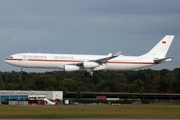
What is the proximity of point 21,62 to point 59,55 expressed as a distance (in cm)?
676

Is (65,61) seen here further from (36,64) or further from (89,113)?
(89,113)

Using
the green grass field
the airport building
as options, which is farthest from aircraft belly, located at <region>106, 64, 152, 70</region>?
the airport building

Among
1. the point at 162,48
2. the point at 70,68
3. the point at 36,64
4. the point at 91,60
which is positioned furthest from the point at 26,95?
the point at 36,64

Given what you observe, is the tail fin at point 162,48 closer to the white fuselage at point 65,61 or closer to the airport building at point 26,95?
the white fuselage at point 65,61

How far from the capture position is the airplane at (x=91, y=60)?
297 ft

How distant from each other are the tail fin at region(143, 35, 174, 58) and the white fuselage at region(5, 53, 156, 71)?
2.28 m

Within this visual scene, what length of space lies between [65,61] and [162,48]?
2117 centimetres

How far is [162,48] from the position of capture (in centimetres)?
10212

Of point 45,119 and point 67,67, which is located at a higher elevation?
point 67,67

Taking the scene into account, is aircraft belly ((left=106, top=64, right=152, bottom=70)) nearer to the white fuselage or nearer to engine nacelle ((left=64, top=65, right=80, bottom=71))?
the white fuselage

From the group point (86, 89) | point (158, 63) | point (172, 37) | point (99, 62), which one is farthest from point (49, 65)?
point (86, 89)

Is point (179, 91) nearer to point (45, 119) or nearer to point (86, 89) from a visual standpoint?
point (86, 89)

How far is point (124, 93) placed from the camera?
548 ft

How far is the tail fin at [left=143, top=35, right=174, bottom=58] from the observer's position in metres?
101
